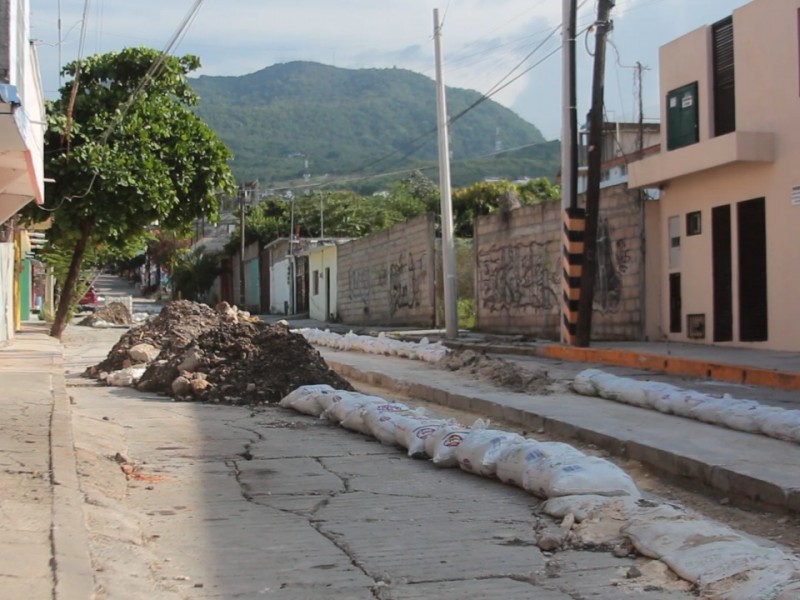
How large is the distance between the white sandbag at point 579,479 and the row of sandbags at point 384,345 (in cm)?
1096

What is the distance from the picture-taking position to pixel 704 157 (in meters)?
18.7

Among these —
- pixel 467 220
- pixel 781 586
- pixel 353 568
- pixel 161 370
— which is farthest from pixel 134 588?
pixel 467 220

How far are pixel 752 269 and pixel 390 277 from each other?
19052mm

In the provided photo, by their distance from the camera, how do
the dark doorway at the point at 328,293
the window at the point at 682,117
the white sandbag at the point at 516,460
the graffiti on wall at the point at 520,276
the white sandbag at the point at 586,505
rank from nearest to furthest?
the white sandbag at the point at 586,505 → the white sandbag at the point at 516,460 → the window at the point at 682,117 → the graffiti on wall at the point at 520,276 → the dark doorway at the point at 328,293

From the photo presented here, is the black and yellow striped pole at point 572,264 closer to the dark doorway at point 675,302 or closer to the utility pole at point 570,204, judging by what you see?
the utility pole at point 570,204

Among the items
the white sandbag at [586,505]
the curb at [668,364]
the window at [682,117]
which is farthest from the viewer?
the window at [682,117]

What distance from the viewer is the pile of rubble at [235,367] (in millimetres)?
12461

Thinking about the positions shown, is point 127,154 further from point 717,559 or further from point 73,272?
point 717,559

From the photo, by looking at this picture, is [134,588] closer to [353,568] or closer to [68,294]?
[353,568]

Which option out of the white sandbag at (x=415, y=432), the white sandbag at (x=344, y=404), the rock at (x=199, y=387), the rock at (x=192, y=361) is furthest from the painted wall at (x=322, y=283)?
the white sandbag at (x=415, y=432)

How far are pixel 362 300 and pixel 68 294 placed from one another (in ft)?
54.0

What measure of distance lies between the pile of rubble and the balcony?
8.83 metres

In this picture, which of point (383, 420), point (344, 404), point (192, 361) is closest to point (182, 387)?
point (192, 361)

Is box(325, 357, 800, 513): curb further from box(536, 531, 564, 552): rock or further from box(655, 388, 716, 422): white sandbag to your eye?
box(536, 531, 564, 552): rock
